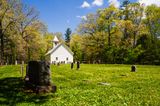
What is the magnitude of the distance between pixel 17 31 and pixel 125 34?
31.5 meters

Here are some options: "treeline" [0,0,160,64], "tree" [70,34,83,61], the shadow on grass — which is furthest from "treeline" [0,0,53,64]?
the shadow on grass

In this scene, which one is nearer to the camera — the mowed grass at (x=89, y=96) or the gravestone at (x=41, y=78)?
the mowed grass at (x=89, y=96)

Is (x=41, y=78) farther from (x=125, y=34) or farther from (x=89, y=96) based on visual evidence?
(x=125, y=34)

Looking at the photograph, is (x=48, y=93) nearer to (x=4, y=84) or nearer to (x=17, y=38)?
(x=4, y=84)

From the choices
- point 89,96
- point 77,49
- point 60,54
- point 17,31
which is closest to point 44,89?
point 89,96

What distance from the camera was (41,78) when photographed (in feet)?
67.6

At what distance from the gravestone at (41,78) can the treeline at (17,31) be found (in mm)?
45311

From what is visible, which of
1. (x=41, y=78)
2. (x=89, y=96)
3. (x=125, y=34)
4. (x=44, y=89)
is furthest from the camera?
(x=125, y=34)

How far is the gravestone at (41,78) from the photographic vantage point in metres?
20.3

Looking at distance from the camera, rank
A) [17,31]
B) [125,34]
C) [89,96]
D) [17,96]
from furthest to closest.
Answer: [125,34] < [17,31] < [17,96] < [89,96]

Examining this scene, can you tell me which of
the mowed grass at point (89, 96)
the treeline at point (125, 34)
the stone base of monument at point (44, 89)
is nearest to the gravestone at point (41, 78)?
the stone base of monument at point (44, 89)

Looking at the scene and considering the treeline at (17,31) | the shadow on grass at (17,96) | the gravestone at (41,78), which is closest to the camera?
the shadow on grass at (17,96)

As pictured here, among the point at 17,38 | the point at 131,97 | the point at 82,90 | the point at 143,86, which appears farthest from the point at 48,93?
the point at 17,38

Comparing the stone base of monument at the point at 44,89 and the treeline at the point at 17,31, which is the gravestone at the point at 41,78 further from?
the treeline at the point at 17,31
